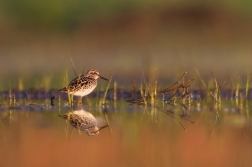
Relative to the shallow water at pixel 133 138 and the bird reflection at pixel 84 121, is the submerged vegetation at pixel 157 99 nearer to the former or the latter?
the shallow water at pixel 133 138

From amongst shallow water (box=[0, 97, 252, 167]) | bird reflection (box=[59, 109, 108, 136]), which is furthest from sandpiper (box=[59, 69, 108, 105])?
bird reflection (box=[59, 109, 108, 136])

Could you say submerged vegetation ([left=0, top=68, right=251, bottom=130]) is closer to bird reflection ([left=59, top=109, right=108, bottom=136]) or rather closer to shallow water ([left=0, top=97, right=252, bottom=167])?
shallow water ([left=0, top=97, right=252, bottom=167])

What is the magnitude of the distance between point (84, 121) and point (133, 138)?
1.42 metres

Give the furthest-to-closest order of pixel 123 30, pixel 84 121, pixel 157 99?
pixel 123 30
pixel 157 99
pixel 84 121

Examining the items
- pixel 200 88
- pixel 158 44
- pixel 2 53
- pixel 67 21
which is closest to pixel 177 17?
pixel 158 44

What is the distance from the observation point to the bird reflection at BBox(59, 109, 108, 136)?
11.7 metres

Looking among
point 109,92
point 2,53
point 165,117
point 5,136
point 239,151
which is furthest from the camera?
point 2,53

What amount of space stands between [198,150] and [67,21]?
13195 mm

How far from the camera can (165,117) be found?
1291 centimetres

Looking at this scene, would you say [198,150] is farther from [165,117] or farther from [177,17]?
[177,17]

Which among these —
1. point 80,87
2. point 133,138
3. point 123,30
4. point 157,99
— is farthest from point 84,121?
point 123,30

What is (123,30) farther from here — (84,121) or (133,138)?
(133,138)

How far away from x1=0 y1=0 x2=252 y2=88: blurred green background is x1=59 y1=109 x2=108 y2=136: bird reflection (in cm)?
840

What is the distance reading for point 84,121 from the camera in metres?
12.4
